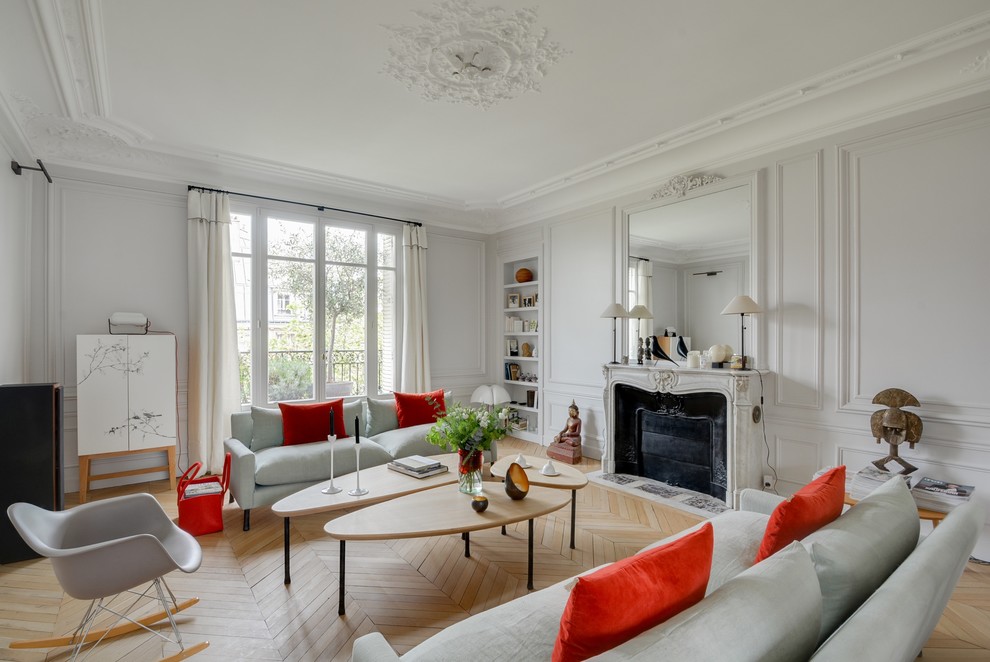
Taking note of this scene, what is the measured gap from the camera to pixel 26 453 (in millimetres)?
2818

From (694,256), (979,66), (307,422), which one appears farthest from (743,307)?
(307,422)

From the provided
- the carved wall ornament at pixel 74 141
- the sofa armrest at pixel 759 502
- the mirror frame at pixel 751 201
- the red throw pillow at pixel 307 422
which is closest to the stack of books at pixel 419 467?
the red throw pillow at pixel 307 422

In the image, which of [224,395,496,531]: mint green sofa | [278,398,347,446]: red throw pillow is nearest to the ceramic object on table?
[224,395,496,531]: mint green sofa

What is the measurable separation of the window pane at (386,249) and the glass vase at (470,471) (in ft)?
Answer: 11.5

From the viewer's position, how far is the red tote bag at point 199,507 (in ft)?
10.4

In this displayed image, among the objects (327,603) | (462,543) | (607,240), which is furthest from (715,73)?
(327,603)

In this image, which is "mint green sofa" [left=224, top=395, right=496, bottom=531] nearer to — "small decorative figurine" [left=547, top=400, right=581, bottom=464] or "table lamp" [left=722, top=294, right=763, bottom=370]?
"small decorative figurine" [left=547, top=400, right=581, bottom=464]

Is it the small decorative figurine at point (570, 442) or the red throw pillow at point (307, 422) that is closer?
the red throw pillow at point (307, 422)

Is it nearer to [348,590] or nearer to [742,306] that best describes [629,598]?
[348,590]

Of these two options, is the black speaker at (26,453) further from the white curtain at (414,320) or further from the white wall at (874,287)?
the white wall at (874,287)

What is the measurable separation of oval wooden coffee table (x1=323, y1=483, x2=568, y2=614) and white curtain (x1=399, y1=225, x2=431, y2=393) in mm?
2866

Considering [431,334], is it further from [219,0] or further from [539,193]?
[219,0]

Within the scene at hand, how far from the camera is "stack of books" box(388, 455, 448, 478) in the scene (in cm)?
313

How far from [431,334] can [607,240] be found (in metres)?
2.44
